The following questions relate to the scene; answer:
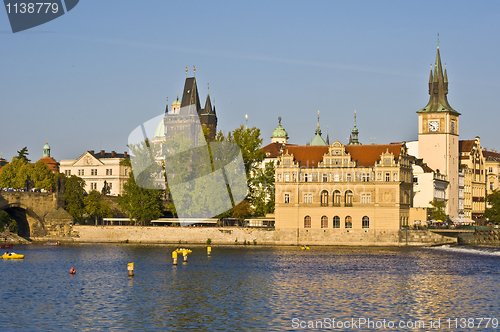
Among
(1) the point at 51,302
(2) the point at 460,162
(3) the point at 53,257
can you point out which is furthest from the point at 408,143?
(1) the point at 51,302

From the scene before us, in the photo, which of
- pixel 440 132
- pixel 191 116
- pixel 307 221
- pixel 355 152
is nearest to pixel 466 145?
pixel 440 132

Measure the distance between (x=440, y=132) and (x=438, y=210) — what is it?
49.5ft

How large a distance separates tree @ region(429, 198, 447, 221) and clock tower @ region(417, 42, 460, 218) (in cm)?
913

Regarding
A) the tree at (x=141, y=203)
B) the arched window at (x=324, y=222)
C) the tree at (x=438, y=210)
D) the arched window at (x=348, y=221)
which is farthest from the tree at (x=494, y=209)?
the tree at (x=141, y=203)

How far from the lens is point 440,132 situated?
114750 millimetres

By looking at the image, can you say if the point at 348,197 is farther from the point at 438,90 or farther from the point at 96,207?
the point at 96,207

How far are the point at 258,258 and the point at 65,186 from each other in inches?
1955

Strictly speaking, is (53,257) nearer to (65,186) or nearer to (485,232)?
(65,186)

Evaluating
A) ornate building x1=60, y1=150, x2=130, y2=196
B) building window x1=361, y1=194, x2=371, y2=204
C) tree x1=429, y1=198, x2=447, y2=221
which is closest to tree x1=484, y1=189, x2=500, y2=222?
tree x1=429, y1=198, x2=447, y2=221

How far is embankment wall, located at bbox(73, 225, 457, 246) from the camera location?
89.6 metres

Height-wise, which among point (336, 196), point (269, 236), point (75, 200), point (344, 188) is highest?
point (344, 188)

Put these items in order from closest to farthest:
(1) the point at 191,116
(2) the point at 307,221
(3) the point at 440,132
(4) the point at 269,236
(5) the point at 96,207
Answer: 1. (4) the point at 269,236
2. (2) the point at 307,221
3. (5) the point at 96,207
4. (3) the point at 440,132
5. (1) the point at 191,116

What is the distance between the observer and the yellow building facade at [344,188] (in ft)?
297

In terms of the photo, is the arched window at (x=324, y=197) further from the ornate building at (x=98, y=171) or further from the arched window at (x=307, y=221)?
the ornate building at (x=98, y=171)
